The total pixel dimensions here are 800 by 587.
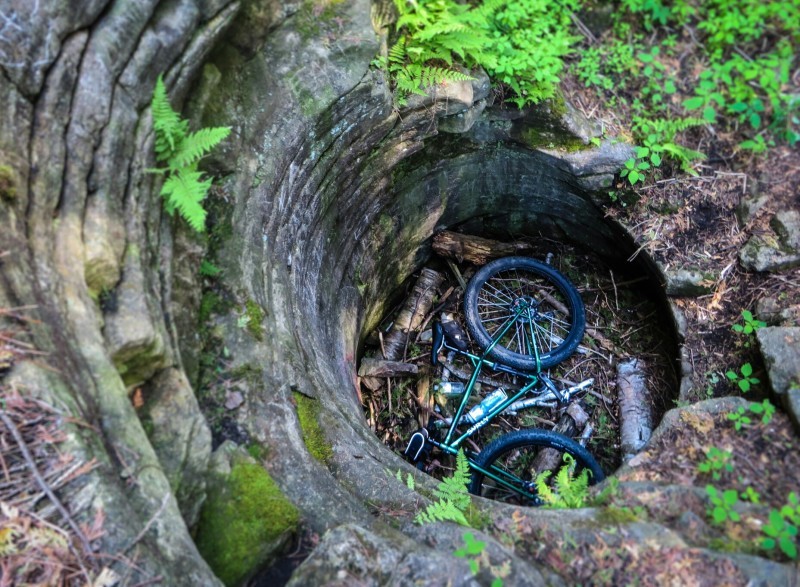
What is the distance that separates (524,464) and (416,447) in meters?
1.25

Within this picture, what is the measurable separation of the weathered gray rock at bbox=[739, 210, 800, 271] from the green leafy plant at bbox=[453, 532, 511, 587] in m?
4.06

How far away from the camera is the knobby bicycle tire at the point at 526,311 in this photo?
20.9 ft

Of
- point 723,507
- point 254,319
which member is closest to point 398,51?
point 254,319

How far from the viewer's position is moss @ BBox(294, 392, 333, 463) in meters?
3.56

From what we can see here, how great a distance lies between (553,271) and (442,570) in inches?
186

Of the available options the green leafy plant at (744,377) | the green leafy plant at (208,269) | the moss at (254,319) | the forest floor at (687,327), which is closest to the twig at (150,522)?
the moss at (254,319)

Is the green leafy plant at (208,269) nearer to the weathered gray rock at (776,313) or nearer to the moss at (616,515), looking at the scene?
the moss at (616,515)

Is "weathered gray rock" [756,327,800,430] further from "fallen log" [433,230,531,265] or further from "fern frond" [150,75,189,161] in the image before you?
"fern frond" [150,75,189,161]

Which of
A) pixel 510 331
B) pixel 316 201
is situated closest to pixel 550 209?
pixel 510 331

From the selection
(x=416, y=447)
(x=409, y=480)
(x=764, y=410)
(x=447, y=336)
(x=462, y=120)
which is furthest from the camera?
(x=447, y=336)

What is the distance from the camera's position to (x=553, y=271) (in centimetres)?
677

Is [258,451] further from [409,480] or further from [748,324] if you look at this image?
[748,324]

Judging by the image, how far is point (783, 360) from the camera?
4.27 meters

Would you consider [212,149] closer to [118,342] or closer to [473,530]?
[118,342]
